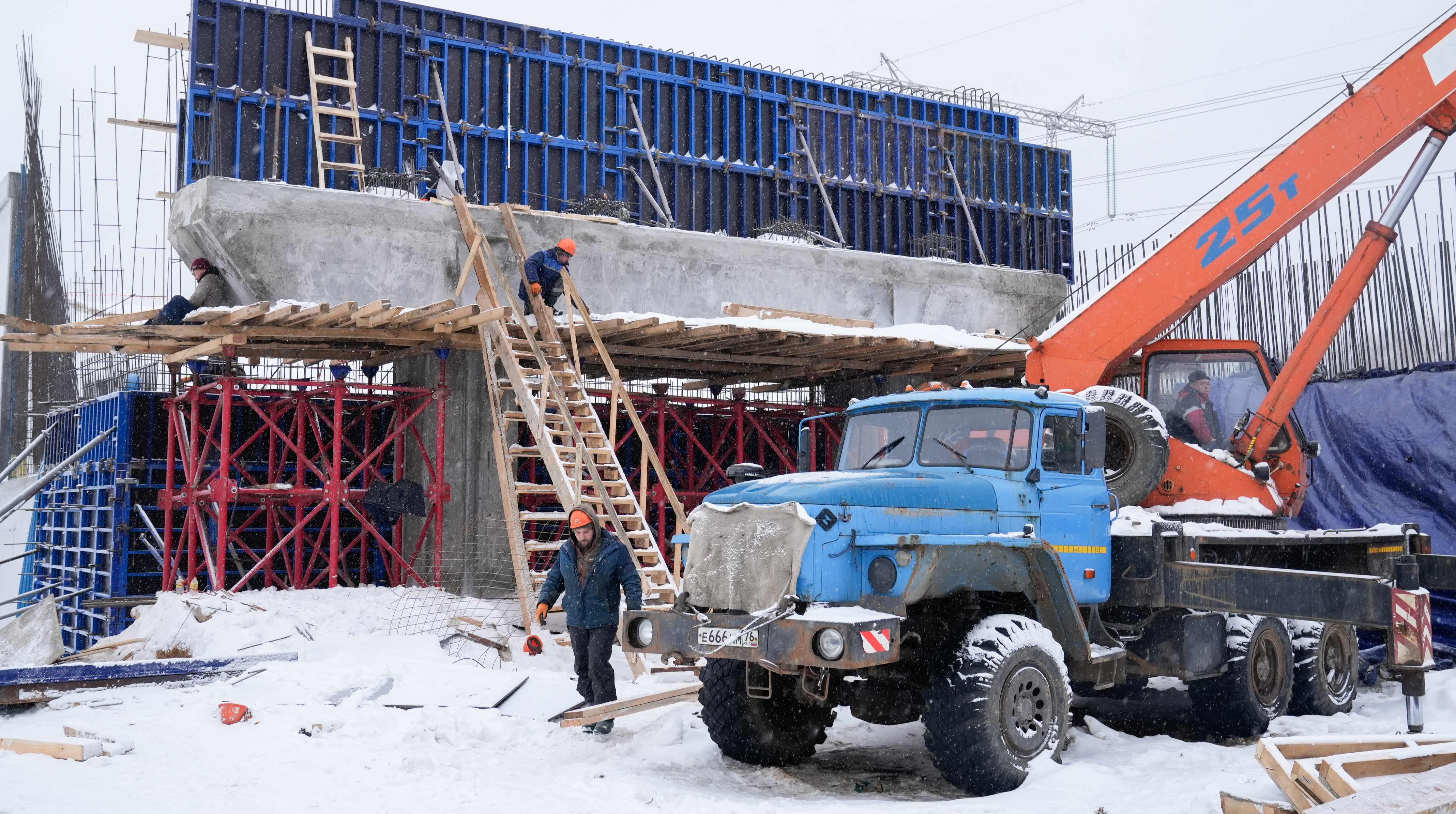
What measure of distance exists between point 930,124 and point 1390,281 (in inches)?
482

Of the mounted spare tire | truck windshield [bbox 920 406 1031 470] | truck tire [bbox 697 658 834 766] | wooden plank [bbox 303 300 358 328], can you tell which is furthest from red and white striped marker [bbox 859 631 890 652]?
wooden plank [bbox 303 300 358 328]

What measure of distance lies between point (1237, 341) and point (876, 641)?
642cm

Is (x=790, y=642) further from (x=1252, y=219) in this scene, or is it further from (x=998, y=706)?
(x=1252, y=219)

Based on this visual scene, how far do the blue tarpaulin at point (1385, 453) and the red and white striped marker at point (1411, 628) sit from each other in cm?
583

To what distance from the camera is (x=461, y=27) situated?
21.4m

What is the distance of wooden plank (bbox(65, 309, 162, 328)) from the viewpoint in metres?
13.8

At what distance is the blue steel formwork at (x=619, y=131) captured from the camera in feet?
62.1

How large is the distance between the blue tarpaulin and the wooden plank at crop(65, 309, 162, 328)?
44.5ft

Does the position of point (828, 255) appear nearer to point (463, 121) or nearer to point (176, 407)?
point (463, 121)

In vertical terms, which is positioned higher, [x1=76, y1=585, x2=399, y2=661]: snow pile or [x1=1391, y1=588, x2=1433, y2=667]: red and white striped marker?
[x1=1391, y1=588, x2=1433, y2=667]: red and white striped marker

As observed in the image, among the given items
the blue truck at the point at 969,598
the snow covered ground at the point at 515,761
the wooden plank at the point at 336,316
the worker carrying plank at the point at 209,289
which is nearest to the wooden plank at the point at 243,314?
the wooden plank at the point at 336,316

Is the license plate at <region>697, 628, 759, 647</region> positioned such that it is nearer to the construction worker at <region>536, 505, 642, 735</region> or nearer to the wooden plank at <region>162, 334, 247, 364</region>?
the construction worker at <region>536, 505, 642, 735</region>

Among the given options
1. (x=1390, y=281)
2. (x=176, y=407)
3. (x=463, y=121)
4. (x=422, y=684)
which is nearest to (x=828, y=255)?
(x=463, y=121)

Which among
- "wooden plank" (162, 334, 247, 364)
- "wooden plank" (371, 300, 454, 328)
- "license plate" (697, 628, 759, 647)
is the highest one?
"wooden plank" (371, 300, 454, 328)
